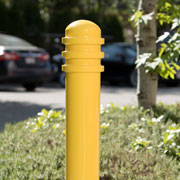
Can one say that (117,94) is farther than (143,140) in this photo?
Yes

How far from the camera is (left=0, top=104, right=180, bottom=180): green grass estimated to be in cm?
347

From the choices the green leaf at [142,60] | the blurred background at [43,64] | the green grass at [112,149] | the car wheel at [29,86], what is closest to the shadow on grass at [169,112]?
the green grass at [112,149]

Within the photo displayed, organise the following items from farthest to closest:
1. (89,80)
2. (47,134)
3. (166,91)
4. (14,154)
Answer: (166,91) → (47,134) → (14,154) → (89,80)

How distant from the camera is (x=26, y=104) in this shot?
29.3ft

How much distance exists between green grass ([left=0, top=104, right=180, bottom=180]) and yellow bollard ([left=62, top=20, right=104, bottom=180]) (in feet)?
2.79

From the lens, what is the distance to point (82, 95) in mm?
2486

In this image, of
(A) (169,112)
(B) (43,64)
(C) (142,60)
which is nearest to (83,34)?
(C) (142,60)

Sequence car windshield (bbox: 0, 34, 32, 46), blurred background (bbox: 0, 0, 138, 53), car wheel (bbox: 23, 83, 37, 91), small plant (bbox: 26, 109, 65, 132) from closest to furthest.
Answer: small plant (bbox: 26, 109, 65, 132), car windshield (bbox: 0, 34, 32, 46), car wheel (bbox: 23, 83, 37, 91), blurred background (bbox: 0, 0, 138, 53)

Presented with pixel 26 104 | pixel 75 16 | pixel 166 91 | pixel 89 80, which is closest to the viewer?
pixel 89 80

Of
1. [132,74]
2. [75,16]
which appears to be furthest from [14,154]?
[75,16]

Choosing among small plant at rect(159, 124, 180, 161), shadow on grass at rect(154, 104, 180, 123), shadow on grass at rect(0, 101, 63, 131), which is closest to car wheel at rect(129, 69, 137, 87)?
shadow on grass at rect(0, 101, 63, 131)

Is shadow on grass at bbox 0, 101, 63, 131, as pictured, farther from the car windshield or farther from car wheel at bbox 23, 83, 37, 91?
car wheel at bbox 23, 83, 37, 91

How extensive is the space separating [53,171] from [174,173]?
991 millimetres

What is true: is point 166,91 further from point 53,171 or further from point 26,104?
point 53,171
